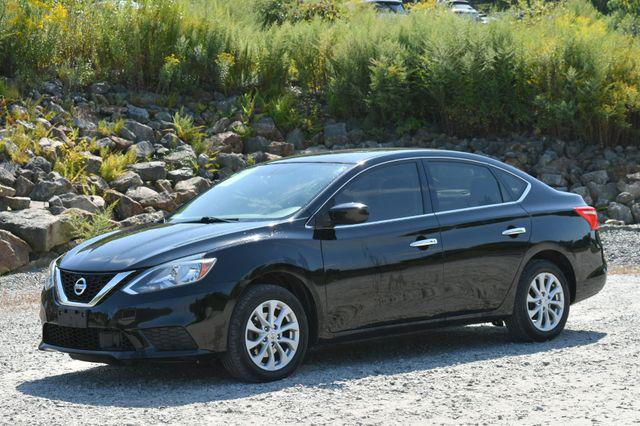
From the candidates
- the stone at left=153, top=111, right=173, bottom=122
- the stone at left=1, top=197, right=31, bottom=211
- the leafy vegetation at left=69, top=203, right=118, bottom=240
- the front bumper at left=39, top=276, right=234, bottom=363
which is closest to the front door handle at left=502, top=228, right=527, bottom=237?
the front bumper at left=39, top=276, right=234, bottom=363

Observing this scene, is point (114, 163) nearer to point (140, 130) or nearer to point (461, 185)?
point (140, 130)

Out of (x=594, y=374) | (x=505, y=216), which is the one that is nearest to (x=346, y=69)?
(x=505, y=216)

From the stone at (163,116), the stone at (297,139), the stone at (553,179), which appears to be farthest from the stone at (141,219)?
the stone at (553,179)

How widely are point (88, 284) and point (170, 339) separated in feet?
2.39

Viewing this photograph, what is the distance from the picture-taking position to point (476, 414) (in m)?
6.79

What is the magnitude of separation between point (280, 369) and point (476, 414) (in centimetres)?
161

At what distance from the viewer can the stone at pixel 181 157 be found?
58.9 feet

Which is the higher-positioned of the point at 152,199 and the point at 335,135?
the point at 335,135

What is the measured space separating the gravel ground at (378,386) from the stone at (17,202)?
5.65 meters

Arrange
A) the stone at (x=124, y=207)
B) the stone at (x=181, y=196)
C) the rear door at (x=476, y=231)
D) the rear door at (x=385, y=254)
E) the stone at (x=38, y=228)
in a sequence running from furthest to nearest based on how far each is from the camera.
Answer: the stone at (x=181, y=196) → the stone at (x=124, y=207) → the stone at (x=38, y=228) → the rear door at (x=476, y=231) → the rear door at (x=385, y=254)

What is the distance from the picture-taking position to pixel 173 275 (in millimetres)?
7590

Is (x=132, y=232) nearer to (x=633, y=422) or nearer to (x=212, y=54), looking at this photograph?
(x=633, y=422)

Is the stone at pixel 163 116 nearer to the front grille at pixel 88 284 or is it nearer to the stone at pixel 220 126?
the stone at pixel 220 126

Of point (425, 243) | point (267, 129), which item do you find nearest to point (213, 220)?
point (425, 243)
